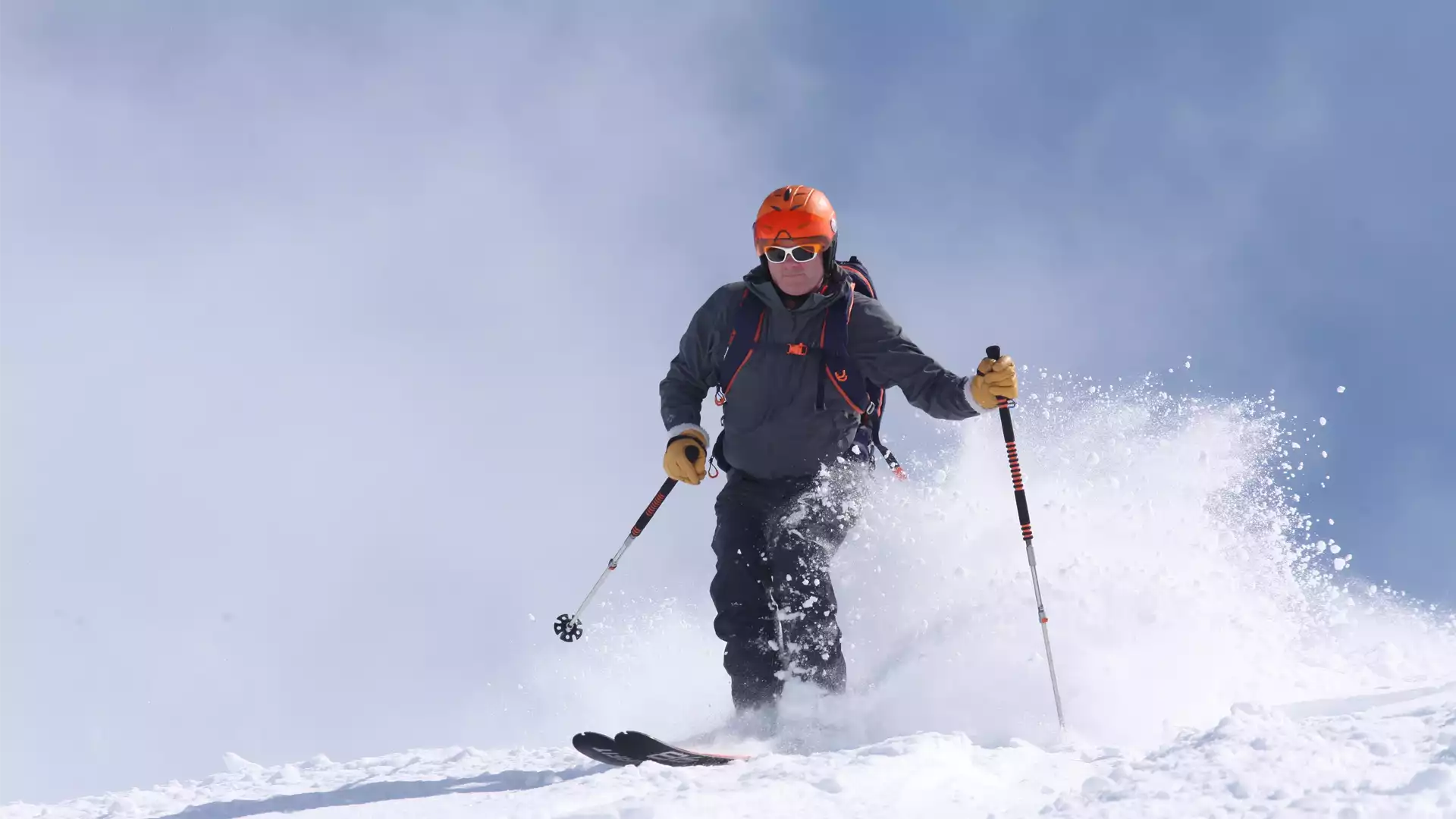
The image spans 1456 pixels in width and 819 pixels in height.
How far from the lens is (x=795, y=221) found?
19.6 ft

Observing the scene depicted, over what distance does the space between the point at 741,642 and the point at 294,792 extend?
2522mm

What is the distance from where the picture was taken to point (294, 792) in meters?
5.79

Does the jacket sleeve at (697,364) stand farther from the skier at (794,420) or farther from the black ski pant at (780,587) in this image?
the black ski pant at (780,587)

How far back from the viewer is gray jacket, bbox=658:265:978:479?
602 centimetres

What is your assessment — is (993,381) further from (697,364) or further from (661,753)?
(661,753)

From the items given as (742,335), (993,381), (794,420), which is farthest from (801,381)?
(993,381)

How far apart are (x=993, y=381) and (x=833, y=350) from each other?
0.92m

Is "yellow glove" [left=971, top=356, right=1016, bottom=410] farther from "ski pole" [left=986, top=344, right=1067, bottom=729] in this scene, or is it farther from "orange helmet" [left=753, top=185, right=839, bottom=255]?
"orange helmet" [left=753, top=185, right=839, bottom=255]

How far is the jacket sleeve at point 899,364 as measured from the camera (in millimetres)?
5922

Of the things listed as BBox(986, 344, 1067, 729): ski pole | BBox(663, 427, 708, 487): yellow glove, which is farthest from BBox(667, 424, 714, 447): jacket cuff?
BBox(986, 344, 1067, 729): ski pole

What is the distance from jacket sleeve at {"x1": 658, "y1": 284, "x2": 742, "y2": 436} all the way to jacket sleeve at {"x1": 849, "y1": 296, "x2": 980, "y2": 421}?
2.46ft

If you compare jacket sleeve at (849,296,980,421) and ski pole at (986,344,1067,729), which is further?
jacket sleeve at (849,296,980,421)

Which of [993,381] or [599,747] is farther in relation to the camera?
[993,381]

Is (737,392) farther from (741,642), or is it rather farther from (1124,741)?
(1124,741)
